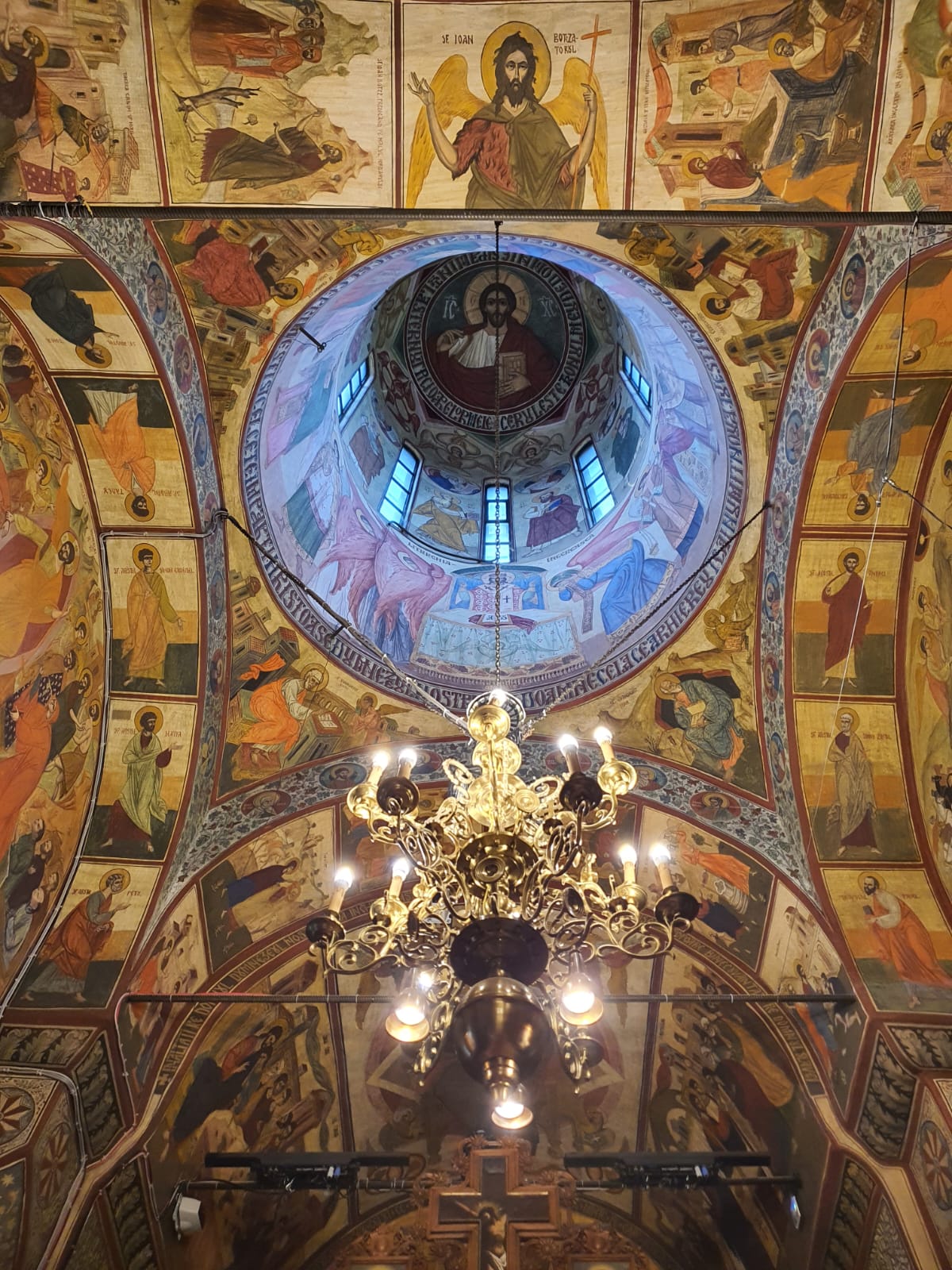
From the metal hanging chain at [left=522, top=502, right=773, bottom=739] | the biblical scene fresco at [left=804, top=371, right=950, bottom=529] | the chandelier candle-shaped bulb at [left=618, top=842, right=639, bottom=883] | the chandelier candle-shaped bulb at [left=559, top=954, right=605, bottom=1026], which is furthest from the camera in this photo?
the metal hanging chain at [left=522, top=502, right=773, bottom=739]

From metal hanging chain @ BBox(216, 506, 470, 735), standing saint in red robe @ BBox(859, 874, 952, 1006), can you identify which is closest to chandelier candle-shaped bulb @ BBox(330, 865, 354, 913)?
metal hanging chain @ BBox(216, 506, 470, 735)

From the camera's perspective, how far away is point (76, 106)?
6.54 meters

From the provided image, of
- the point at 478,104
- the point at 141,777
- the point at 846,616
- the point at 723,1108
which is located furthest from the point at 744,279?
the point at 723,1108

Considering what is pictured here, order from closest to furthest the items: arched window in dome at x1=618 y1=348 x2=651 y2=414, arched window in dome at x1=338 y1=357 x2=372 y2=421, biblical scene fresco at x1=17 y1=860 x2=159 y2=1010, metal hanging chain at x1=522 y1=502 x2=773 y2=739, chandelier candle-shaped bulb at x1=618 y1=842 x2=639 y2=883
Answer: chandelier candle-shaped bulb at x1=618 y1=842 x2=639 y2=883 < biblical scene fresco at x1=17 y1=860 x2=159 y2=1010 < metal hanging chain at x1=522 y1=502 x2=773 y2=739 < arched window in dome at x1=618 y1=348 x2=651 y2=414 < arched window in dome at x1=338 y1=357 x2=372 y2=421

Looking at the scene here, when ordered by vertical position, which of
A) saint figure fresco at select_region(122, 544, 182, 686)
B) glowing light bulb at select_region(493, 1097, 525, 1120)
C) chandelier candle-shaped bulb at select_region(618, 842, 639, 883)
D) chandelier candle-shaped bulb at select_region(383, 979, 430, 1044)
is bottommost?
glowing light bulb at select_region(493, 1097, 525, 1120)

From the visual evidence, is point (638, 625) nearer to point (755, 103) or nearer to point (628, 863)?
point (628, 863)

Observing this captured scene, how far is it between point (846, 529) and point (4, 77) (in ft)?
24.5

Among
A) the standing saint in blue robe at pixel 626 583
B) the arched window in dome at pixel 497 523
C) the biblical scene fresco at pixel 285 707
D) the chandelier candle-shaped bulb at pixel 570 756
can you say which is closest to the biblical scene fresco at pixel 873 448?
the standing saint in blue robe at pixel 626 583

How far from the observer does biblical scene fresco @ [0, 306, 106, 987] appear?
8.01 m

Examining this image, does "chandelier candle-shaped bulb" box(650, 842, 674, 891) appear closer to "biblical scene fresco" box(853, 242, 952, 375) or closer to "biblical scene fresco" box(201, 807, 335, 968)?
"biblical scene fresco" box(853, 242, 952, 375)

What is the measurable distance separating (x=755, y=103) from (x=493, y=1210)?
912 cm

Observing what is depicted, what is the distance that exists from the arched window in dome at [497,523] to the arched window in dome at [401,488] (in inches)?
40.7

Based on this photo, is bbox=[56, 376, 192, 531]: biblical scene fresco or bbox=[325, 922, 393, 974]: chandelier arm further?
bbox=[56, 376, 192, 531]: biblical scene fresco

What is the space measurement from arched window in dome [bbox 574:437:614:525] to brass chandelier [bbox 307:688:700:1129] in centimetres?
591
